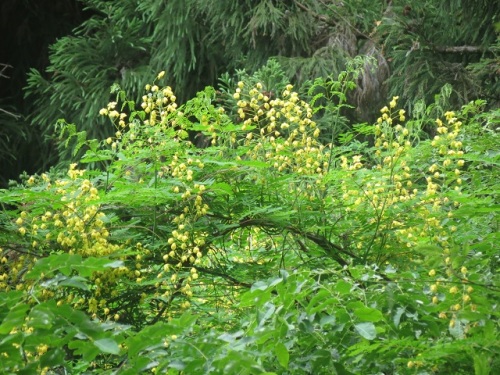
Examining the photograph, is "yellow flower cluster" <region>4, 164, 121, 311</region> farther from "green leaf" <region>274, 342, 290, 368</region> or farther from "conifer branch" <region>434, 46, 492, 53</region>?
"conifer branch" <region>434, 46, 492, 53</region>

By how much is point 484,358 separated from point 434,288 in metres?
0.23

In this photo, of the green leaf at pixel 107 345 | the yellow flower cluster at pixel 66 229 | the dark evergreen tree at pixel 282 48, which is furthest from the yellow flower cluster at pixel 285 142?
the dark evergreen tree at pixel 282 48

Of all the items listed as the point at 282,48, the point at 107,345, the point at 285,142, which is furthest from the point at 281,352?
the point at 282,48

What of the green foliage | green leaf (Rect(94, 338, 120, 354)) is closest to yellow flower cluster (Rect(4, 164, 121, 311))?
the green foliage

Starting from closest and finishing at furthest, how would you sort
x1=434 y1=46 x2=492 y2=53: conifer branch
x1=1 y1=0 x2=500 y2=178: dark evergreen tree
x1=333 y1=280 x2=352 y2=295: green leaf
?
1. x1=333 y1=280 x2=352 y2=295: green leaf
2. x1=1 y1=0 x2=500 y2=178: dark evergreen tree
3. x1=434 y1=46 x2=492 y2=53: conifer branch

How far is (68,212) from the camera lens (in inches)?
122

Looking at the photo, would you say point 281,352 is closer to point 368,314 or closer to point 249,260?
point 368,314

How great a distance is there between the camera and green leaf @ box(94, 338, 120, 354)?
2199mm

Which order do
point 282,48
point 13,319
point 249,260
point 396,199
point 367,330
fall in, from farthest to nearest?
point 282,48 < point 249,260 < point 396,199 < point 367,330 < point 13,319

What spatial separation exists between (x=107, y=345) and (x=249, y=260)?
1609 millimetres

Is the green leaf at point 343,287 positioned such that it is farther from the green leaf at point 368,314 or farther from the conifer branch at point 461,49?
the conifer branch at point 461,49

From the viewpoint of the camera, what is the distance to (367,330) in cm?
237

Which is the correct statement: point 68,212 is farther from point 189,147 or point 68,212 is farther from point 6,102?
point 6,102

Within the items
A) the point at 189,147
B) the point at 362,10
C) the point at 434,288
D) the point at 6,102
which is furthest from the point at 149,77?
the point at 434,288
